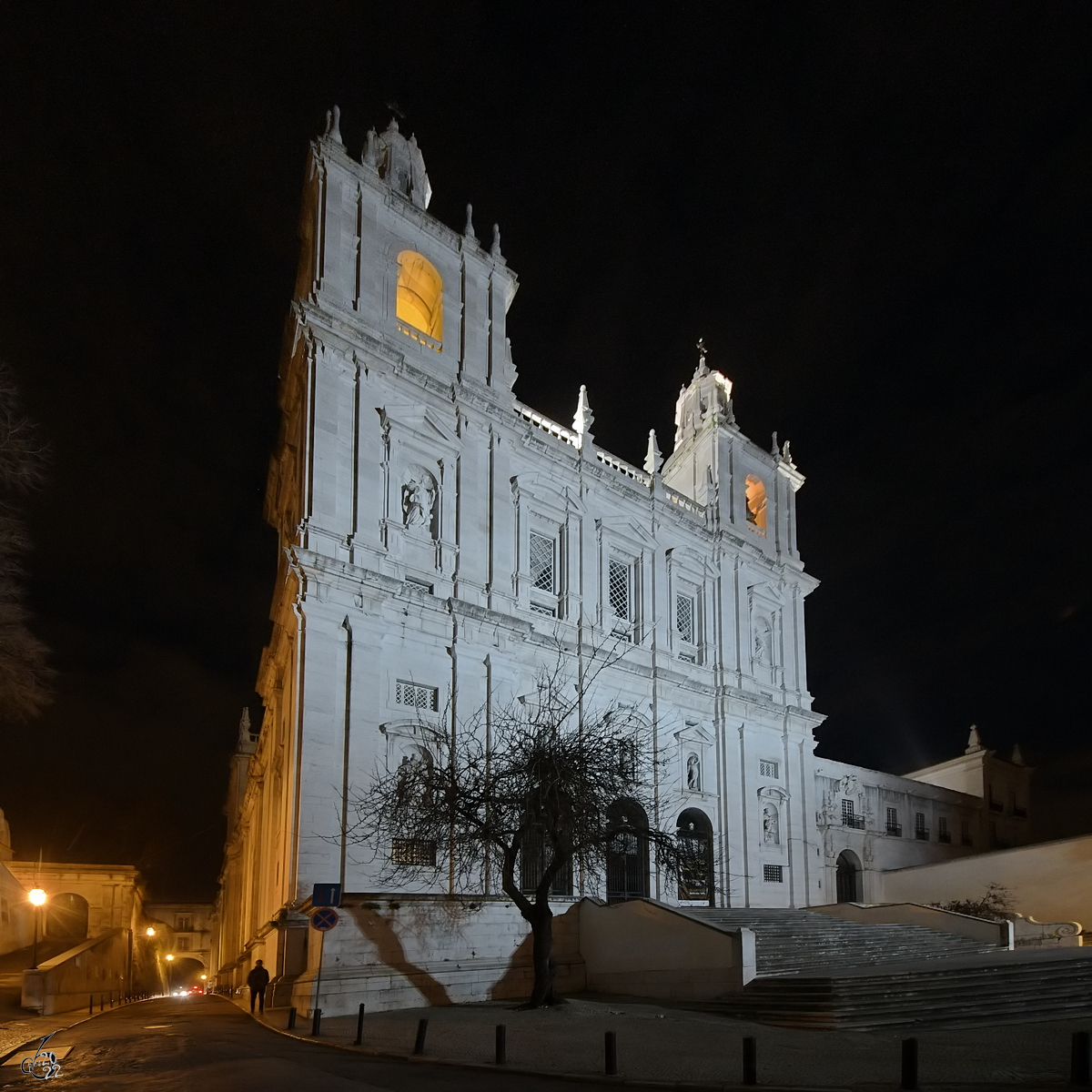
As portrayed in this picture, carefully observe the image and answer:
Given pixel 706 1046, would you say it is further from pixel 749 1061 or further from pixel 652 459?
pixel 652 459

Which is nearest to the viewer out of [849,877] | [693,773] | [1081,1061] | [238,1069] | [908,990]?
[1081,1061]

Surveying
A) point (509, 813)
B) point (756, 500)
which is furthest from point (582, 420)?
point (509, 813)

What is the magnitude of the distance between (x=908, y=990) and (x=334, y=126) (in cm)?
2800

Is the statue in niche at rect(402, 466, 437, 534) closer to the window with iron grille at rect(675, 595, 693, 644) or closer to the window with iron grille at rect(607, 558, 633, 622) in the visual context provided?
the window with iron grille at rect(607, 558, 633, 622)

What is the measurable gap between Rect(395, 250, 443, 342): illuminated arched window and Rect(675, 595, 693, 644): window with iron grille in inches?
521

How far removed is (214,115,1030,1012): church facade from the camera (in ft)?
85.8

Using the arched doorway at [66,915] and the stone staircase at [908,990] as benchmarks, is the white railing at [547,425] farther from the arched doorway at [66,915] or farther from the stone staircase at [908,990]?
the arched doorway at [66,915]

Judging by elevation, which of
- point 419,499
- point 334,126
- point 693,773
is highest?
point 334,126

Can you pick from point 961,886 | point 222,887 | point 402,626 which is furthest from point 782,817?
point 222,887

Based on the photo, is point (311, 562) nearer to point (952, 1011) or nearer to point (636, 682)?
Result: point (636, 682)

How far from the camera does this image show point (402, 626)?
28.0 metres

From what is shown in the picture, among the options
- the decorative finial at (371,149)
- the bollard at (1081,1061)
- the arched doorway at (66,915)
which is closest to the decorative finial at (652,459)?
the decorative finial at (371,149)

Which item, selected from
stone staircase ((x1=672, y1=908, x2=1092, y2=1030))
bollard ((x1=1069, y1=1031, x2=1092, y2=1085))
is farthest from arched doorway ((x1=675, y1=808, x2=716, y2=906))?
bollard ((x1=1069, y1=1031, x2=1092, y2=1085))

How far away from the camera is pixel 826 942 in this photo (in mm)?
26484
